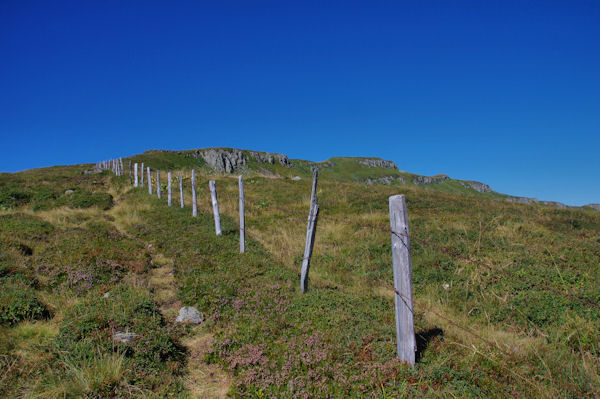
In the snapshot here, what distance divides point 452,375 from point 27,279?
29.3 ft

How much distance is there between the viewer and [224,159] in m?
144

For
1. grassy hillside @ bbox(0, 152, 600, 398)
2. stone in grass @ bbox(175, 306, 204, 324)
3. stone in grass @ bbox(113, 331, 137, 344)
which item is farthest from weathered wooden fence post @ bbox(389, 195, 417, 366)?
stone in grass @ bbox(113, 331, 137, 344)

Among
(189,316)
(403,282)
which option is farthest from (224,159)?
(403,282)

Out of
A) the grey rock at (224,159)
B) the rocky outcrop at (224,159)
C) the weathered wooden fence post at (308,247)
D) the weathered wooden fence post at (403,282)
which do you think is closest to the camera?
the weathered wooden fence post at (403,282)

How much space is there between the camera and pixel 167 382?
170 inches

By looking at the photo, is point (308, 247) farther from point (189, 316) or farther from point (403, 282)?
point (403, 282)

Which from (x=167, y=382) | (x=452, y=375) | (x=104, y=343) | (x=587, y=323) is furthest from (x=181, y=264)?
(x=587, y=323)

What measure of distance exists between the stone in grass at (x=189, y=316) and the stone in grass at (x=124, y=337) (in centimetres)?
128

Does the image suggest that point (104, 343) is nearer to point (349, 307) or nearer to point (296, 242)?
point (349, 307)

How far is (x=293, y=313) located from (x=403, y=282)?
2481 mm

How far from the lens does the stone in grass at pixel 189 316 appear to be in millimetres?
6242

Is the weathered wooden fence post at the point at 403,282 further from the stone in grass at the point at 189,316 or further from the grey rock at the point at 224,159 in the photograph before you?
the grey rock at the point at 224,159

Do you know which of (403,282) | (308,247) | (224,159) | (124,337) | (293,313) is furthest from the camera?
(224,159)

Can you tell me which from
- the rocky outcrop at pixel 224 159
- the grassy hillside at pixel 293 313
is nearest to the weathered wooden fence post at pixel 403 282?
the grassy hillside at pixel 293 313
